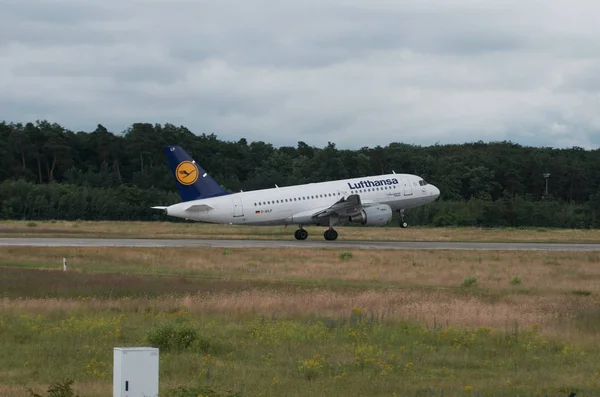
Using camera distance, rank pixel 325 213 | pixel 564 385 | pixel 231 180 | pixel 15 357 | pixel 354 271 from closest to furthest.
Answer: pixel 564 385, pixel 15 357, pixel 354 271, pixel 325 213, pixel 231 180

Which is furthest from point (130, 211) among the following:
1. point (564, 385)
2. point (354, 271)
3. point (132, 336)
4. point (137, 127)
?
point (564, 385)

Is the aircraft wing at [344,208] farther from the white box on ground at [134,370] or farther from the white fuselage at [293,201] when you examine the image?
the white box on ground at [134,370]

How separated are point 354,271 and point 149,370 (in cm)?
2841

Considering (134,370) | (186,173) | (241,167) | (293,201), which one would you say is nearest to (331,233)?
(293,201)

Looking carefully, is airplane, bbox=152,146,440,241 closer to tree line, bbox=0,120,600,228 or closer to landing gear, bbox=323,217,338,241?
landing gear, bbox=323,217,338,241

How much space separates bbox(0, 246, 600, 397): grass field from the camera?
15906mm

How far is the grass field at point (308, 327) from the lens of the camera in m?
15.9

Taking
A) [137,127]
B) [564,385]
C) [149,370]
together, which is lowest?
[564,385]

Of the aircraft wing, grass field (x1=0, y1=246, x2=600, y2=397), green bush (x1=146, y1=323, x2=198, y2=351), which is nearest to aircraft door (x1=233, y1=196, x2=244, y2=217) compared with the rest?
the aircraft wing

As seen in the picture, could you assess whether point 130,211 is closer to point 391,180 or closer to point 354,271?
point 391,180

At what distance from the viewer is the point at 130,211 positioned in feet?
317

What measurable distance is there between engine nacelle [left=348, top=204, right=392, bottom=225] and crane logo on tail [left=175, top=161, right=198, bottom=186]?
10021 mm

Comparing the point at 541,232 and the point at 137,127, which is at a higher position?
the point at 137,127

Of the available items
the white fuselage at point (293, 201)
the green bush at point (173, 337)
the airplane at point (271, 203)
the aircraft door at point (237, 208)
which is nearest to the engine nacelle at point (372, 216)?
the airplane at point (271, 203)
